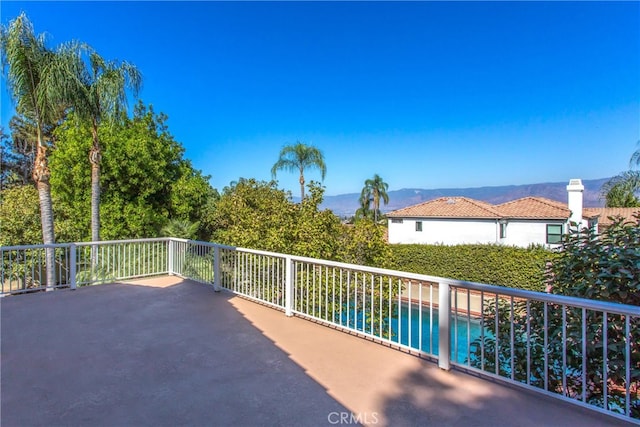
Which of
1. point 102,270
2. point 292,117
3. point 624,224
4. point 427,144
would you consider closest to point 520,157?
point 427,144

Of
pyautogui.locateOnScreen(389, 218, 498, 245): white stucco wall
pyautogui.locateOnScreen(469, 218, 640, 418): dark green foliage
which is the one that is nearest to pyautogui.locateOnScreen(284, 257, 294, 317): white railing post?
pyautogui.locateOnScreen(469, 218, 640, 418): dark green foliage

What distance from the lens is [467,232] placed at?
1850cm

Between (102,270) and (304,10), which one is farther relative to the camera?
(304,10)

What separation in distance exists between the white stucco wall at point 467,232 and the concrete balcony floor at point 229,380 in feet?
55.0

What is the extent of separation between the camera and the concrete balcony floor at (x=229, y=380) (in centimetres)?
208

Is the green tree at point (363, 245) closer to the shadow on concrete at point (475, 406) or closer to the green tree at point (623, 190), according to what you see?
the shadow on concrete at point (475, 406)

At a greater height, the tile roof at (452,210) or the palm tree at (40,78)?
the palm tree at (40,78)

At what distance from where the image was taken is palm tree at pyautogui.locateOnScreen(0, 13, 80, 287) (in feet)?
19.7

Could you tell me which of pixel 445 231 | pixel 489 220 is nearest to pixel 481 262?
pixel 489 220

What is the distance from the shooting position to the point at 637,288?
2.48 metres

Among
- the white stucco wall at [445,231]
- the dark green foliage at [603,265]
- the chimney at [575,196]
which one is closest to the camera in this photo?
the dark green foliage at [603,265]

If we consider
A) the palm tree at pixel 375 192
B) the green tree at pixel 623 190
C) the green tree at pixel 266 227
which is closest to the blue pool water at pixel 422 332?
the green tree at pixel 266 227

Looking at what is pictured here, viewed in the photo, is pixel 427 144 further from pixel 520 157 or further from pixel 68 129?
pixel 68 129

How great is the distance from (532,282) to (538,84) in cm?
892
